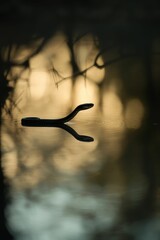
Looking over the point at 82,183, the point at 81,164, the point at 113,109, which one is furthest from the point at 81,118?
the point at 82,183

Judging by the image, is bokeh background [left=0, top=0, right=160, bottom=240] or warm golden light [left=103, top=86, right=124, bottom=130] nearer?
bokeh background [left=0, top=0, right=160, bottom=240]

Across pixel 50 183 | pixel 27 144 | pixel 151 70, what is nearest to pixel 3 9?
pixel 151 70

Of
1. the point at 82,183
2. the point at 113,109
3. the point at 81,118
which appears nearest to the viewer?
the point at 82,183

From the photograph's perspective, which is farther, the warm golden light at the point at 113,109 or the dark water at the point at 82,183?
the warm golden light at the point at 113,109

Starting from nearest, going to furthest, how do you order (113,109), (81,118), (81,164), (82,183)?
(82,183) → (81,164) → (81,118) → (113,109)

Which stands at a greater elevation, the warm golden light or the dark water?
the warm golden light

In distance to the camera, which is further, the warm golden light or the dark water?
the warm golden light

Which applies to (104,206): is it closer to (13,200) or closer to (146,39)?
(13,200)

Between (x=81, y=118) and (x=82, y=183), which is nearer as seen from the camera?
(x=82, y=183)

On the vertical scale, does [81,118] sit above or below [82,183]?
above

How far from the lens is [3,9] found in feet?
12.6

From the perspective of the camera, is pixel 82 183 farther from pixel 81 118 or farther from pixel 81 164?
pixel 81 118

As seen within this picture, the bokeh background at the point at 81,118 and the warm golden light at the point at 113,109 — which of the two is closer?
the bokeh background at the point at 81,118

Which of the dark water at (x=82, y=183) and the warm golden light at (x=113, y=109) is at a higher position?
the warm golden light at (x=113, y=109)
